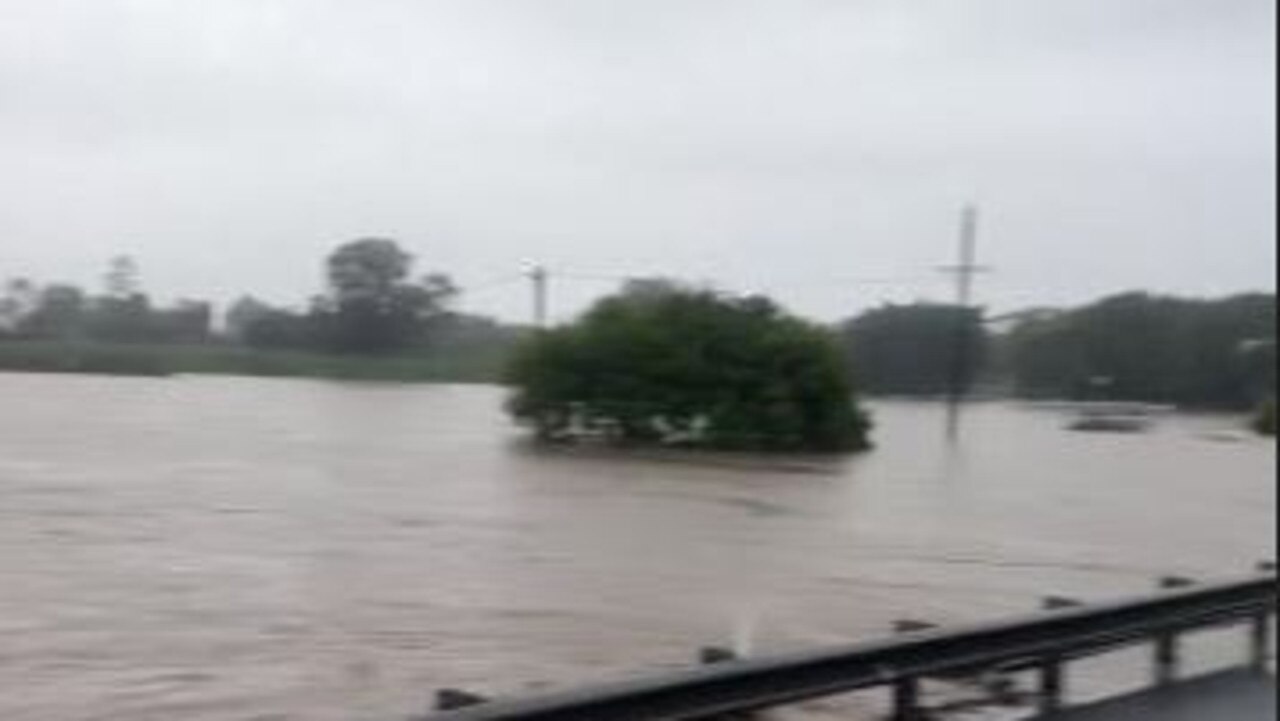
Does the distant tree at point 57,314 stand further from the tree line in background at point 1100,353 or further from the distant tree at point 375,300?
the tree line in background at point 1100,353

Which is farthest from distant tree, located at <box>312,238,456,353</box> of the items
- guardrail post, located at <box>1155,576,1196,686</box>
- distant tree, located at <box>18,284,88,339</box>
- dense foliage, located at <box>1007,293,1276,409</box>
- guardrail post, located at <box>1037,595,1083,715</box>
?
dense foliage, located at <box>1007,293,1276,409</box>

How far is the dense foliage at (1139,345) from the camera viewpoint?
18.6 meters

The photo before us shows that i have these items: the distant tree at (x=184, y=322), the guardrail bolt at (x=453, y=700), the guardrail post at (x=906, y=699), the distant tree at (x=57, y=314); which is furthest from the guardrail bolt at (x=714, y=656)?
the distant tree at (x=57, y=314)

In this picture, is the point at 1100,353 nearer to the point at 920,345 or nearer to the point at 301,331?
the point at 920,345

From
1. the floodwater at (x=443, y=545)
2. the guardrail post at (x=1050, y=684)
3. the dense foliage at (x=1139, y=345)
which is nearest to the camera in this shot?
the floodwater at (x=443, y=545)

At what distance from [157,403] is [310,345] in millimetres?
632

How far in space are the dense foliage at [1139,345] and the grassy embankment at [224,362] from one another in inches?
321

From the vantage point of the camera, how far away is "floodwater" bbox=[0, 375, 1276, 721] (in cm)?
1075

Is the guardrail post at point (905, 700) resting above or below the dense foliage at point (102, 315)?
below

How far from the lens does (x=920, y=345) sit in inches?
662

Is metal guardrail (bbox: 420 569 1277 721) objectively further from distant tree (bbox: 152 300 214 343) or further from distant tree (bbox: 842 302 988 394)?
distant tree (bbox: 842 302 988 394)

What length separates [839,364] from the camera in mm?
24125

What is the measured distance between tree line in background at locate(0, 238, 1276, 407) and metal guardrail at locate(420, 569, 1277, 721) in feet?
5.88

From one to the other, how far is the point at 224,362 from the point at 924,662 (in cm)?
330
